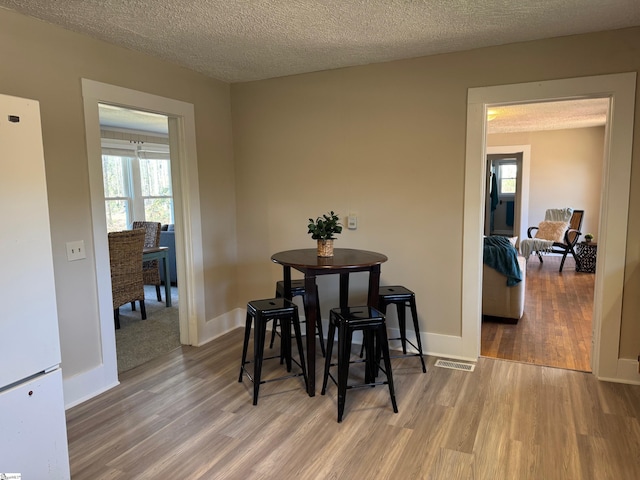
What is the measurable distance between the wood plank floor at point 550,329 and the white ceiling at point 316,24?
7.66 ft

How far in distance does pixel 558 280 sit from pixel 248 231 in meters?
4.58

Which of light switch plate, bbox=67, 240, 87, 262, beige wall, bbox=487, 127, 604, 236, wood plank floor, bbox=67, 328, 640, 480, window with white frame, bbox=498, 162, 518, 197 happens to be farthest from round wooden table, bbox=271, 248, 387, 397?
window with white frame, bbox=498, 162, 518, 197

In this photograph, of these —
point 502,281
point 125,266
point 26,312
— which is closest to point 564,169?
point 502,281

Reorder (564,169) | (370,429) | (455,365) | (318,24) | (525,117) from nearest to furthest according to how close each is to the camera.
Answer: (370,429) < (318,24) < (455,365) < (525,117) < (564,169)

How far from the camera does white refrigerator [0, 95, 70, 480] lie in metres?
1.63

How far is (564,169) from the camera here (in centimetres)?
780

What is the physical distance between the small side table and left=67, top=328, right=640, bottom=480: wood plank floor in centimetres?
421

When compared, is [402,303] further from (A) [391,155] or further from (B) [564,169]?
(B) [564,169]

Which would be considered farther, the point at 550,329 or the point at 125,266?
the point at 125,266

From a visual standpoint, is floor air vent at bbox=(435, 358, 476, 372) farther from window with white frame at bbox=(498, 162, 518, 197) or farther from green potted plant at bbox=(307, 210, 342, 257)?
window with white frame at bbox=(498, 162, 518, 197)

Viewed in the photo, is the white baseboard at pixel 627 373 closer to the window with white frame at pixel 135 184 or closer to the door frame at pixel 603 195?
the door frame at pixel 603 195

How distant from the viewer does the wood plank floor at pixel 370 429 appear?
2127 mm

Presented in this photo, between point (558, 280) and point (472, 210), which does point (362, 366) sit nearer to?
point (472, 210)

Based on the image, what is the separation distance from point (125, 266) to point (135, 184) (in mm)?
3745
